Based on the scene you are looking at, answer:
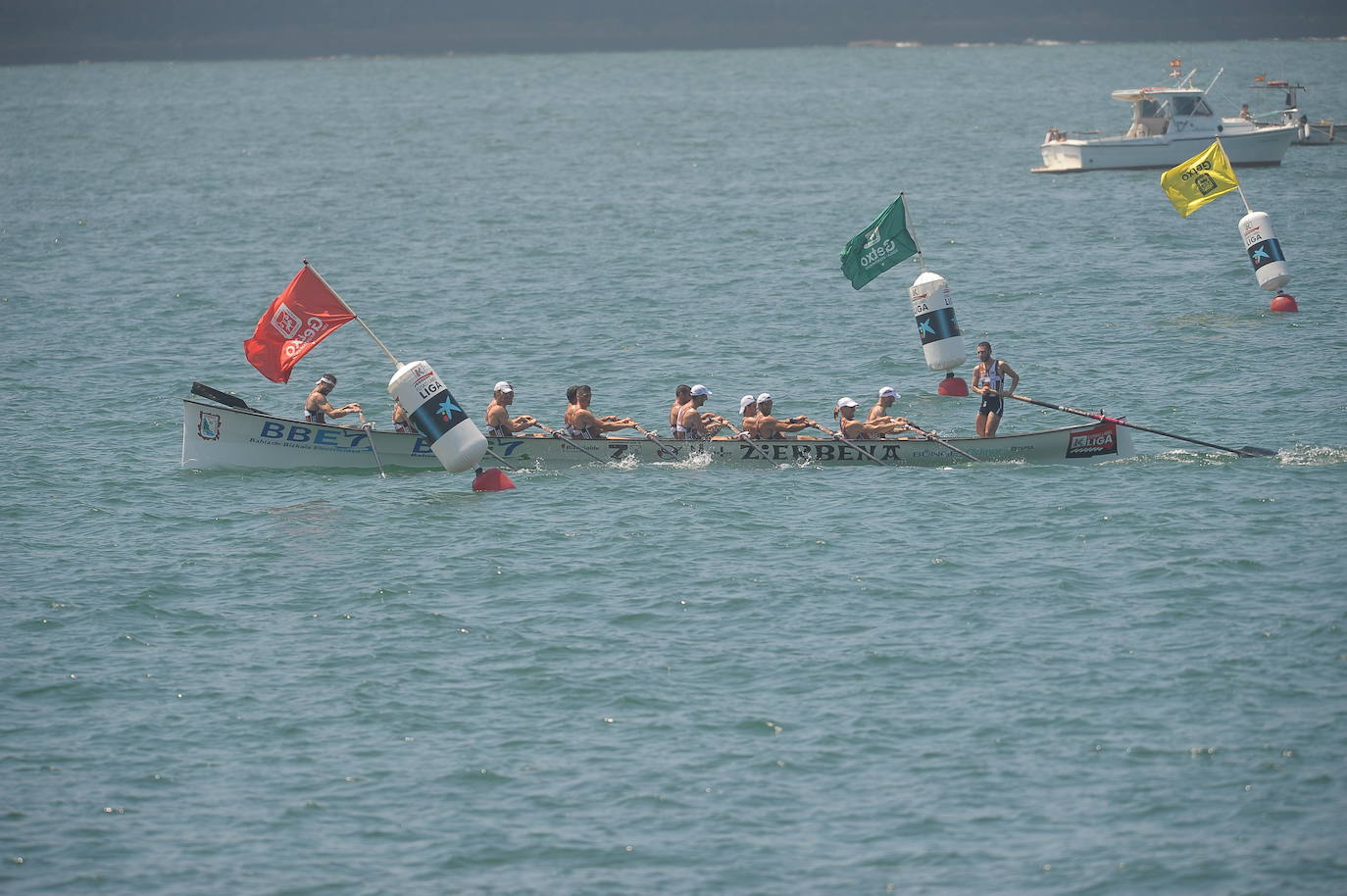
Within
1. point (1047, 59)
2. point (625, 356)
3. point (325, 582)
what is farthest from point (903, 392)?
point (1047, 59)

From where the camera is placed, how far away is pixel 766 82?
154250 millimetres

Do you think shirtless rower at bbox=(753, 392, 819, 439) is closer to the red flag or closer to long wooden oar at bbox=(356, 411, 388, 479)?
long wooden oar at bbox=(356, 411, 388, 479)

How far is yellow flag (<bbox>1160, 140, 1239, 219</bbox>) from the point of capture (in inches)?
1642

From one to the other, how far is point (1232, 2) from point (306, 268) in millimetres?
166939

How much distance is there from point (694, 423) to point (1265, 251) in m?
21.2

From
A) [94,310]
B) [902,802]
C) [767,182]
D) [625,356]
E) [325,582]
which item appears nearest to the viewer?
[902,802]

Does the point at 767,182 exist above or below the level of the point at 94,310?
above

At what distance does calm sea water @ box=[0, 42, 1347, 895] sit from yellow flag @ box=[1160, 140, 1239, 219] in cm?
365

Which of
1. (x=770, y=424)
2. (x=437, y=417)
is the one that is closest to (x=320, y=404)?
(x=437, y=417)

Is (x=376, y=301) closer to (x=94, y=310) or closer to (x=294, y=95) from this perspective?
(x=94, y=310)

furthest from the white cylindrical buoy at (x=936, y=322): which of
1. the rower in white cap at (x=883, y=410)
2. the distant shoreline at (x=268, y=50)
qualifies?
the distant shoreline at (x=268, y=50)

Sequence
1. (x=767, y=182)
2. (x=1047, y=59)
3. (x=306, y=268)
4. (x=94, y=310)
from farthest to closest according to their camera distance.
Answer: (x=1047, y=59) → (x=767, y=182) → (x=94, y=310) → (x=306, y=268)

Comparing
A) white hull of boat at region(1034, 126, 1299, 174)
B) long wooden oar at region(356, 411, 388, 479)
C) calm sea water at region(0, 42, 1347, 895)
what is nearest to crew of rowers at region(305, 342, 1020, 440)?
long wooden oar at region(356, 411, 388, 479)

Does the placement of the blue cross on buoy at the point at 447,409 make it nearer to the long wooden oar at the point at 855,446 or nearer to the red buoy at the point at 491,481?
the red buoy at the point at 491,481
